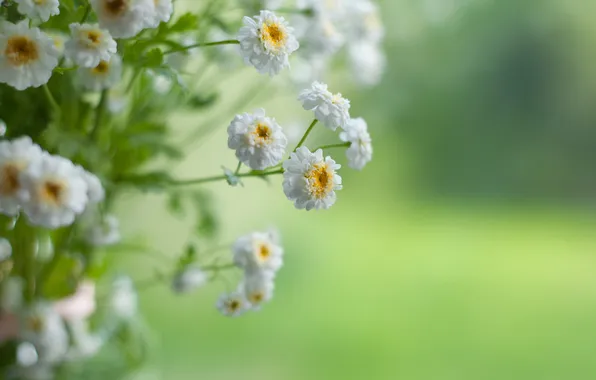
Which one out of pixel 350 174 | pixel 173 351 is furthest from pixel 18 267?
pixel 350 174

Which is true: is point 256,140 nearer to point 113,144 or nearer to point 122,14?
point 122,14

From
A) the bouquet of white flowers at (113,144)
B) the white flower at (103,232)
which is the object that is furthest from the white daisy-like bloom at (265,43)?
the white flower at (103,232)

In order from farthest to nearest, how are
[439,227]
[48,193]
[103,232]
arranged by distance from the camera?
[439,227] < [103,232] < [48,193]

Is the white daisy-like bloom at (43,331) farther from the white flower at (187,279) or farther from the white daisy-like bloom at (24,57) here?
the white daisy-like bloom at (24,57)

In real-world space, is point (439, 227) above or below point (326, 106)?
above

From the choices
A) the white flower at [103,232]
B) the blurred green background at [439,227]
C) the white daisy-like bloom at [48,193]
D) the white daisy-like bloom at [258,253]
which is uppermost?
the blurred green background at [439,227]

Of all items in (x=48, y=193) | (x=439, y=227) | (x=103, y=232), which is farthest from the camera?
(x=439, y=227)

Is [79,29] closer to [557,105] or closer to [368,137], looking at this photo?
[368,137]

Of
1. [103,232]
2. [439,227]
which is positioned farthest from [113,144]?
[439,227]

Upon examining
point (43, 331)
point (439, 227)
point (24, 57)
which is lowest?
point (43, 331)
